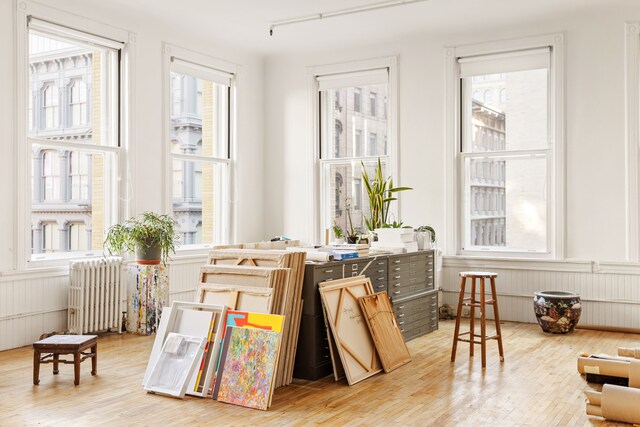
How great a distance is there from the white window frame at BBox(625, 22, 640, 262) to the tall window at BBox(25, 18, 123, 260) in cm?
561

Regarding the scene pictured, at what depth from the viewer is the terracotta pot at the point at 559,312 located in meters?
6.55

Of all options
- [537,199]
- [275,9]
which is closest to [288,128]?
[275,9]

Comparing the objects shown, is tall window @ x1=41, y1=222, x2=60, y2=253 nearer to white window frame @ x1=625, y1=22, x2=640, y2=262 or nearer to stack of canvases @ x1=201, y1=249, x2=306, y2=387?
stack of canvases @ x1=201, y1=249, x2=306, y2=387

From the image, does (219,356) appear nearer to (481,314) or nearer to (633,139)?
(481,314)

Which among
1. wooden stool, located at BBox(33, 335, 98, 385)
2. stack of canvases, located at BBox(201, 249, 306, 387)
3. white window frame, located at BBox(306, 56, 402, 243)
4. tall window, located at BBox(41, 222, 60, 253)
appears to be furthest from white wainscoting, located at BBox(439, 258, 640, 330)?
wooden stool, located at BBox(33, 335, 98, 385)

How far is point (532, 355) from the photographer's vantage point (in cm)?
565

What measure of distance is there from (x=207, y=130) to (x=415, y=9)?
10.2 ft

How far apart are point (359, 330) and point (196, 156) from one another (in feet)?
12.8

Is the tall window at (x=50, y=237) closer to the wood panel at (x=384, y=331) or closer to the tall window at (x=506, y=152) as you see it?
the wood panel at (x=384, y=331)

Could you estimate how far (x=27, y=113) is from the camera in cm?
599

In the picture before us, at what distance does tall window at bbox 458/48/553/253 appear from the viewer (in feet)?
24.3

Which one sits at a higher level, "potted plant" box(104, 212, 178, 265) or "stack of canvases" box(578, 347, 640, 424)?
"potted plant" box(104, 212, 178, 265)

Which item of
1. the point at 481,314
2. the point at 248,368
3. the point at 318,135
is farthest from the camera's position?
the point at 318,135

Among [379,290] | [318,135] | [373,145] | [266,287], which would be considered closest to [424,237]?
[379,290]
